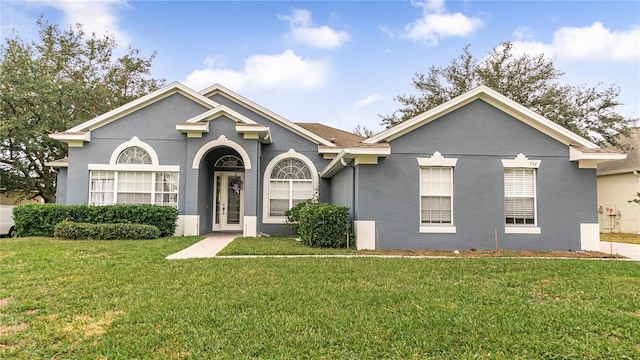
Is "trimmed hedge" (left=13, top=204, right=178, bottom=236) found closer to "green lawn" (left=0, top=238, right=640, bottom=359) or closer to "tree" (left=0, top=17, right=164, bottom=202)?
"green lawn" (left=0, top=238, right=640, bottom=359)

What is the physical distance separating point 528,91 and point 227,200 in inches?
812

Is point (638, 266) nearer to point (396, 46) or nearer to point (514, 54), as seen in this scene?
point (396, 46)

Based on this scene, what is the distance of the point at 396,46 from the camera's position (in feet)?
55.9

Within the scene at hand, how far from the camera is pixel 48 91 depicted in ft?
69.2

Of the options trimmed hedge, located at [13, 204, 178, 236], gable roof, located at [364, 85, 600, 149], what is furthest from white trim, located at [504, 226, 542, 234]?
trimmed hedge, located at [13, 204, 178, 236]

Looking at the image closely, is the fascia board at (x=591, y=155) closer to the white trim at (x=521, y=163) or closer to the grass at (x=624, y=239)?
the white trim at (x=521, y=163)

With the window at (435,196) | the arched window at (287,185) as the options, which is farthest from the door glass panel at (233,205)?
the window at (435,196)

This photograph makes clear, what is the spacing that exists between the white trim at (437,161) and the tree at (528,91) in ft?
53.2

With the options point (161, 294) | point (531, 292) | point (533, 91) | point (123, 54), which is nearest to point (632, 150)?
point (533, 91)

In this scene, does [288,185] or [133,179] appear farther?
[288,185]

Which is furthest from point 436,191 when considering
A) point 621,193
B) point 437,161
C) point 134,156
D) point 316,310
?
point 621,193

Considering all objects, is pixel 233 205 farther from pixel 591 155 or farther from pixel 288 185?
pixel 591 155

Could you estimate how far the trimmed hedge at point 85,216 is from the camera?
525 inches

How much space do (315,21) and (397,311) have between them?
1368 cm
